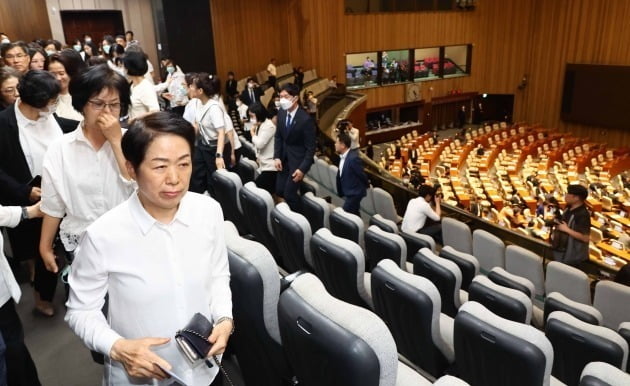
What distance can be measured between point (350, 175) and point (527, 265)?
1.76 m

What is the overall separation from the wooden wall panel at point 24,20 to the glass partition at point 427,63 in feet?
38.0

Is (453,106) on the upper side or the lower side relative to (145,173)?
lower

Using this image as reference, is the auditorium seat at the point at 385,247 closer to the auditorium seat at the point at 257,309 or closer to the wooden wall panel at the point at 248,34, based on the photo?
the auditorium seat at the point at 257,309

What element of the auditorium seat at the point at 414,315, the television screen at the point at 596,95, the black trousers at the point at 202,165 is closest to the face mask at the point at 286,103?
the black trousers at the point at 202,165

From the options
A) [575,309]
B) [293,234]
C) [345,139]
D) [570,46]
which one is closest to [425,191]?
[345,139]

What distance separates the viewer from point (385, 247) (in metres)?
3.11

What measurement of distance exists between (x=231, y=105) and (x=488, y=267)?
7.30 m

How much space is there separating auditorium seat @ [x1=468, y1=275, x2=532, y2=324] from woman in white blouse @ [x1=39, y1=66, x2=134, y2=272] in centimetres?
204

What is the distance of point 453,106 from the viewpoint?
1727cm

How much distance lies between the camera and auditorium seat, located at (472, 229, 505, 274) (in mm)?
4301

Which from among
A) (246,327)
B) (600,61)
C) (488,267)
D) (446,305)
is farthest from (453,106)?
(246,327)

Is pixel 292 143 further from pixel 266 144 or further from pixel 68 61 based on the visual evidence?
pixel 68 61

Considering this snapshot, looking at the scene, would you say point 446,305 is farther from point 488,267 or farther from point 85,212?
point 85,212

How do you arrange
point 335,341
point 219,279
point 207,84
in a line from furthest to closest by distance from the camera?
1. point 207,84
2. point 219,279
3. point 335,341
